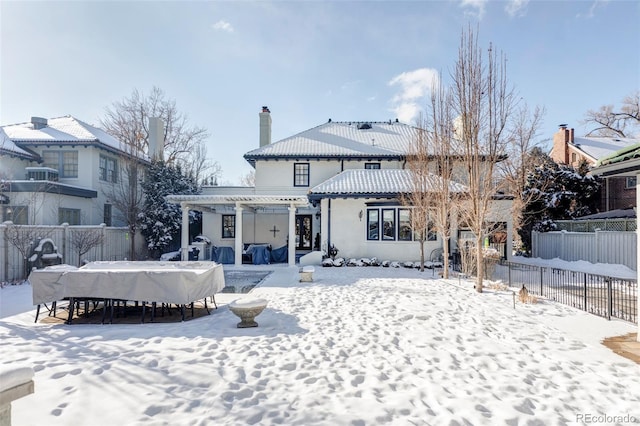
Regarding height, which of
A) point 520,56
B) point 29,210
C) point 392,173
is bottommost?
point 29,210

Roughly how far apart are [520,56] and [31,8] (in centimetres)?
1467

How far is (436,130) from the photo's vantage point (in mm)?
10523

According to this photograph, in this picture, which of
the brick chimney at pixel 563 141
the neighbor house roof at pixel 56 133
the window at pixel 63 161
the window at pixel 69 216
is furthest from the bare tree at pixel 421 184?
the brick chimney at pixel 563 141

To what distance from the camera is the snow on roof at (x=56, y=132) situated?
17406 millimetres

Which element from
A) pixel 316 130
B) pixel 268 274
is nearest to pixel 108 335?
pixel 268 274

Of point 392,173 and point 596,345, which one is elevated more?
point 392,173

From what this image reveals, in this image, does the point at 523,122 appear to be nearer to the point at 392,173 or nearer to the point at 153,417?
the point at 392,173

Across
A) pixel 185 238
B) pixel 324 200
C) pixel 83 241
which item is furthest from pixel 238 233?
pixel 83 241

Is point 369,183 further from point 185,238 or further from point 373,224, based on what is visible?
point 185,238

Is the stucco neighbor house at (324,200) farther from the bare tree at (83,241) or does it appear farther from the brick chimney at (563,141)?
the brick chimney at (563,141)

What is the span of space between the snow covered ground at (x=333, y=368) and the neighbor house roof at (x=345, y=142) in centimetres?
1294

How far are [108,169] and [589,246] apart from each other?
27.3 metres

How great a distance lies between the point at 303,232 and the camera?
1931 cm

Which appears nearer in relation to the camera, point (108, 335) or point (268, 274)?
point (108, 335)
